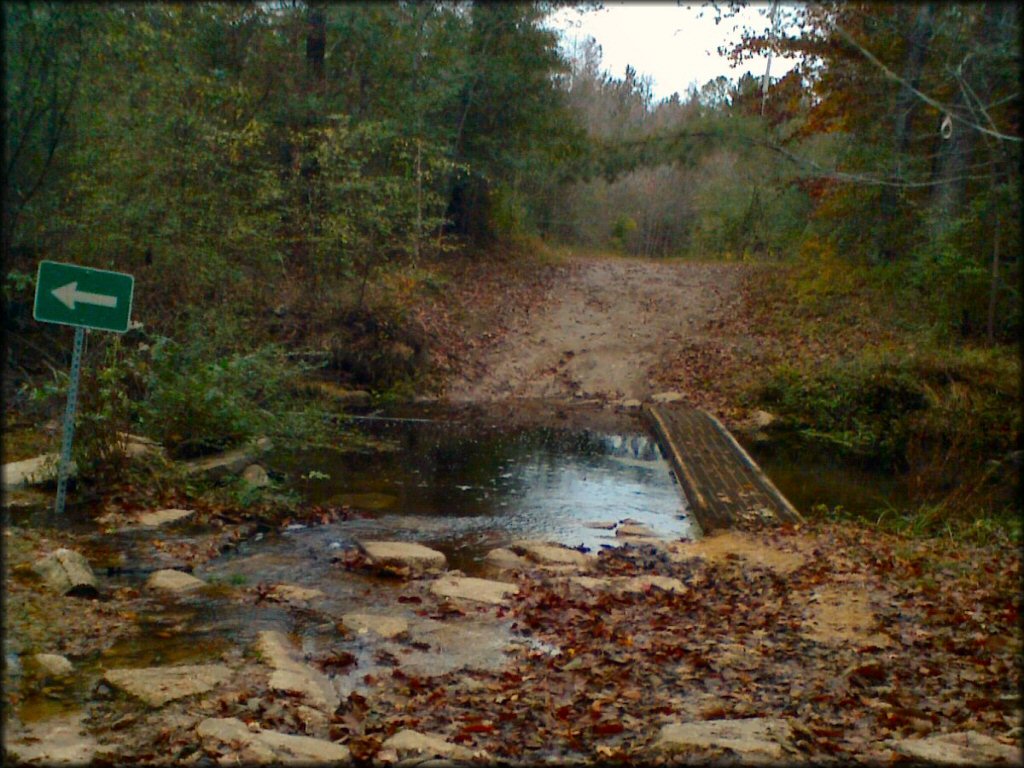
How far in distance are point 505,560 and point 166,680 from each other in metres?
3.56

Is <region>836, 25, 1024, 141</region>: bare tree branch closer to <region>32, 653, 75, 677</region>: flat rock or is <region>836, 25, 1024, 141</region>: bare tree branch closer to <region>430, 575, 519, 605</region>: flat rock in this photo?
<region>430, 575, 519, 605</region>: flat rock

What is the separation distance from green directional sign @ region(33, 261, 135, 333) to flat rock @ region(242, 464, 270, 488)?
2.37m

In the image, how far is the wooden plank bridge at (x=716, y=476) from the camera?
9.27 m

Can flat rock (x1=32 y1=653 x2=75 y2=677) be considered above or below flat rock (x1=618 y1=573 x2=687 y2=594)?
below

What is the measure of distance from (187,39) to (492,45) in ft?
39.6

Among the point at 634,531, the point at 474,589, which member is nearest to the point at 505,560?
the point at 474,589

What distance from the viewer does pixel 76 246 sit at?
12.4 meters

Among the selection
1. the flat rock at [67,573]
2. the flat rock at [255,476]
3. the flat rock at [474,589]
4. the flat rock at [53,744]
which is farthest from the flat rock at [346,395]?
the flat rock at [53,744]

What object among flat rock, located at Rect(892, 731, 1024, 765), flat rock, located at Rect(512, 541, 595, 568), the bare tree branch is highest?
the bare tree branch

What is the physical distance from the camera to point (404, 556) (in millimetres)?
7109

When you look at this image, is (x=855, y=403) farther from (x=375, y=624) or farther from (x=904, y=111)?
Answer: (x=375, y=624)

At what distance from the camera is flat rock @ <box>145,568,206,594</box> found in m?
5.99

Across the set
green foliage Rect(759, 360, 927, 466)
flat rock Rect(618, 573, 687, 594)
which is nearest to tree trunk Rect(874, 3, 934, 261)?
green foliage Rect(759, 360, 927, 466)

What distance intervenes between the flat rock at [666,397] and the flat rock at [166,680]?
13.5 m
